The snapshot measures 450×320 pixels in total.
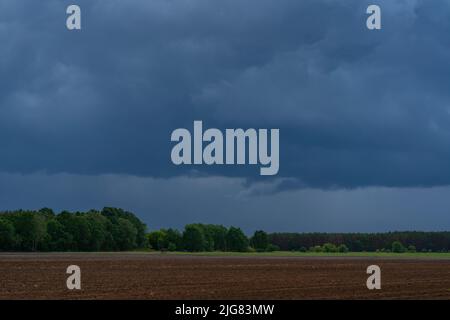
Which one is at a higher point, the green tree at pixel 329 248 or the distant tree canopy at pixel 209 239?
the distant tree canopy at pixel 209 239

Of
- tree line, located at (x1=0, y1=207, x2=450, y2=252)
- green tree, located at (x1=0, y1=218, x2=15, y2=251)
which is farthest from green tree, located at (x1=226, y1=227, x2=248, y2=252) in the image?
green tree, located at (x1=0, y1=218, x2=15, y2=251)

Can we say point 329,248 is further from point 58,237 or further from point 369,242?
point 58,237

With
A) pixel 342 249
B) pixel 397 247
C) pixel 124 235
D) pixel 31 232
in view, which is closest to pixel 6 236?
pixel 31 232

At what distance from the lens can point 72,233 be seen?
13912 cm

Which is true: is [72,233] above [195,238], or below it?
above

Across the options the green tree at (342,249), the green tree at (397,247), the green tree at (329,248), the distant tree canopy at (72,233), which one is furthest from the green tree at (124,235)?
the green tree at (397,247)

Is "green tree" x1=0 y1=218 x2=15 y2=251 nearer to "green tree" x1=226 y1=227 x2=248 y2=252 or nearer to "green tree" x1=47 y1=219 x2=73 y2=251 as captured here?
"green tree" x1=47 y1=219 x2=73 y2=251

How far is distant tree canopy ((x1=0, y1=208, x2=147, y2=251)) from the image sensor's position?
137m

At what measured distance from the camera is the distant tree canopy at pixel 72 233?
137125 mm

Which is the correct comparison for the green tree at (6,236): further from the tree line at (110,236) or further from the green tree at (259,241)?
the green tree at (259,241)
